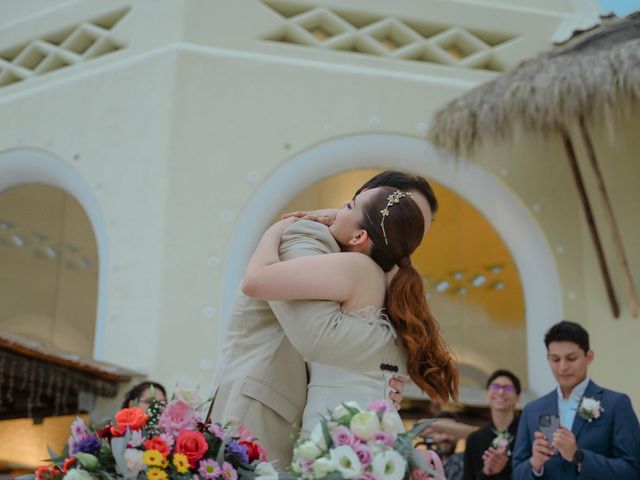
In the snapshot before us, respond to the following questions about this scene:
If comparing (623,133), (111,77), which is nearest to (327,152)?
(111,77)

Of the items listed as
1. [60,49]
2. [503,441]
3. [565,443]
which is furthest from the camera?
[60,49]

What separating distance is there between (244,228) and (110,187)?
121 centimetres

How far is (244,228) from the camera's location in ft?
25.7

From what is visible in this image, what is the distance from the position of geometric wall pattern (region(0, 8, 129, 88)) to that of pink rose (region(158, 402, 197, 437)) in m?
6.70

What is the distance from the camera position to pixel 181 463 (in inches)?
84.0

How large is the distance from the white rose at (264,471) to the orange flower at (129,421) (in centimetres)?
29

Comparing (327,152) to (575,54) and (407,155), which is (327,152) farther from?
(575,54)

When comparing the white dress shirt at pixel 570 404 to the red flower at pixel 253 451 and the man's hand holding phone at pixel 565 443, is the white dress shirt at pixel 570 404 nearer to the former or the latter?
the man's hand holding phone at pixel 565 443

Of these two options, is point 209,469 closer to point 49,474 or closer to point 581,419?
point 49,474

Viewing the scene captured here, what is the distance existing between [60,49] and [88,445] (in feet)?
23.6

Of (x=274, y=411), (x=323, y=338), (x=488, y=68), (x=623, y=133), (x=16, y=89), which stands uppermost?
(x=16, y=89)

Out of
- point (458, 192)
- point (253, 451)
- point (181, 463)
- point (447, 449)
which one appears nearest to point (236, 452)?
point (253, 451)

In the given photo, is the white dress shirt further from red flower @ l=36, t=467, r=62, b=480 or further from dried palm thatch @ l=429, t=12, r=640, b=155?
dried palm thatch @ l=429, t=12, r=640, b=155

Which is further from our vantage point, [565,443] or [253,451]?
[565,443]
